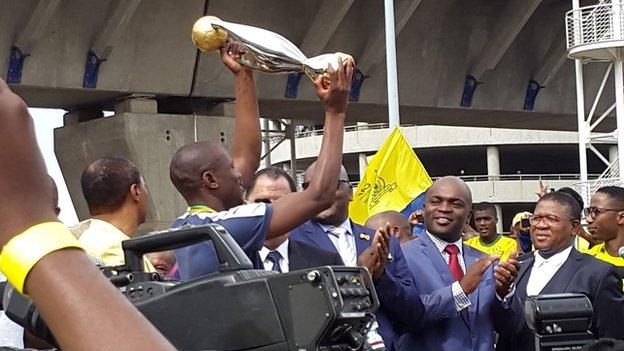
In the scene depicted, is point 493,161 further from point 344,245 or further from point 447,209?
point 344,245

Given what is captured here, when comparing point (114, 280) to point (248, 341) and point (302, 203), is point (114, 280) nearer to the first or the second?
point (248, 341)

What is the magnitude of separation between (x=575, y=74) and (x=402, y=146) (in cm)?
1201

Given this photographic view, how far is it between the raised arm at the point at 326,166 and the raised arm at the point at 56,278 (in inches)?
120

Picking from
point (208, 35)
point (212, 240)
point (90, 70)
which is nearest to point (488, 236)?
point (90, 70)

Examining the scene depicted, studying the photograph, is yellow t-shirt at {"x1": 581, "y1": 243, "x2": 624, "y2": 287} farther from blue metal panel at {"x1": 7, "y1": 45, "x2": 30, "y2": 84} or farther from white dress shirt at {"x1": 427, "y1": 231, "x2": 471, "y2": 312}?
blue metal panel at {"x1": 7, "y1": 45, "x2": 30, "y2": 84}

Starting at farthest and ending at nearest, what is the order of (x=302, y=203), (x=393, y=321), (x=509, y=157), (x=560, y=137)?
(x=509, y=157)
(x=560, y=137)
(x=393, y=321)
(x=302, y=203)

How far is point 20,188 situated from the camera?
5.07 ft

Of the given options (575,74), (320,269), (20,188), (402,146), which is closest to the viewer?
(20,188)

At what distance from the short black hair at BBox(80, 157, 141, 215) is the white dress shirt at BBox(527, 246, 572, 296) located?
293 cm

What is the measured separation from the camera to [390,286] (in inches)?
260

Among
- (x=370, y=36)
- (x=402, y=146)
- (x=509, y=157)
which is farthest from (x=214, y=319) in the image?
(x=509, y=157)

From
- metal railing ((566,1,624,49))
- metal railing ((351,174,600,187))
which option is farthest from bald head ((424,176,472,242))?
metal railing ((351,174,600,187))

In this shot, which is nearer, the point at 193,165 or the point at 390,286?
the point at 193,165

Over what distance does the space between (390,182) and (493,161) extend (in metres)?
46.0
